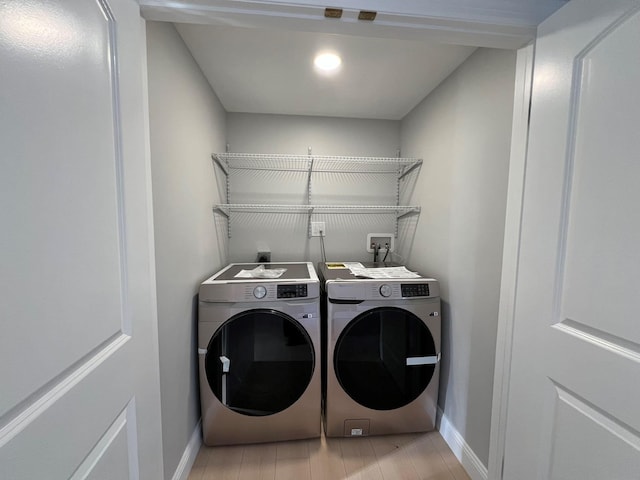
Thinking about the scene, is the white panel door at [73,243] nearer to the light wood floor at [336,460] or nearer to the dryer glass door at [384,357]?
the light wood floor at [336,460]

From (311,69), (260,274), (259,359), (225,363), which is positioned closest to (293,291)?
(260,274)

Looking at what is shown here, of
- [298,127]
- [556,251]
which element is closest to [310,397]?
[556,251]

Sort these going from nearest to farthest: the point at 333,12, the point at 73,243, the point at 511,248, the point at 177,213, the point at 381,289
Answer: the point at 73,243
the point at 333,12
the point at 511,248
the point at 177,213
the point at 381,289

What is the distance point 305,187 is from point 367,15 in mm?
1444

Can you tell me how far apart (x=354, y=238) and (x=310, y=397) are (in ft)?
4.29

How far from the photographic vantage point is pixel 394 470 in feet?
4.47

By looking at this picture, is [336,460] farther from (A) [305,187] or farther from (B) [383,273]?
(A) [305,187]

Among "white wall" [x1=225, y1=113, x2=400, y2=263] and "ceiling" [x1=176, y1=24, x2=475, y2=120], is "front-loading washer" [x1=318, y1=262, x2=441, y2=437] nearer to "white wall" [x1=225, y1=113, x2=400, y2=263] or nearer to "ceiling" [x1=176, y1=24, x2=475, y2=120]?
"white wall" [x1=225, y1=113, x2=400, y2=263]

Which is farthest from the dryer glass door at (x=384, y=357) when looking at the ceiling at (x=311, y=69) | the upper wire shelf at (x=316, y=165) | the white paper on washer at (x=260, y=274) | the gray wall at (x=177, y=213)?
the ceiling at (x=311, y=69)

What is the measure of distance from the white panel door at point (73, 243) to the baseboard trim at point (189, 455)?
2.03 ft

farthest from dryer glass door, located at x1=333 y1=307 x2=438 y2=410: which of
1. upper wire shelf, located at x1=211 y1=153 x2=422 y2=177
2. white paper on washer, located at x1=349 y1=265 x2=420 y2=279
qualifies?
upper wire shelf, located at x1=211 y1=153 x2=422 y2=177

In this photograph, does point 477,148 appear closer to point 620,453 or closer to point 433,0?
point 433,0

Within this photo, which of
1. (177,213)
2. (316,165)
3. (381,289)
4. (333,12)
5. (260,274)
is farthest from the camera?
(316,165)

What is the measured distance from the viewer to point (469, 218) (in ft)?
4.47
